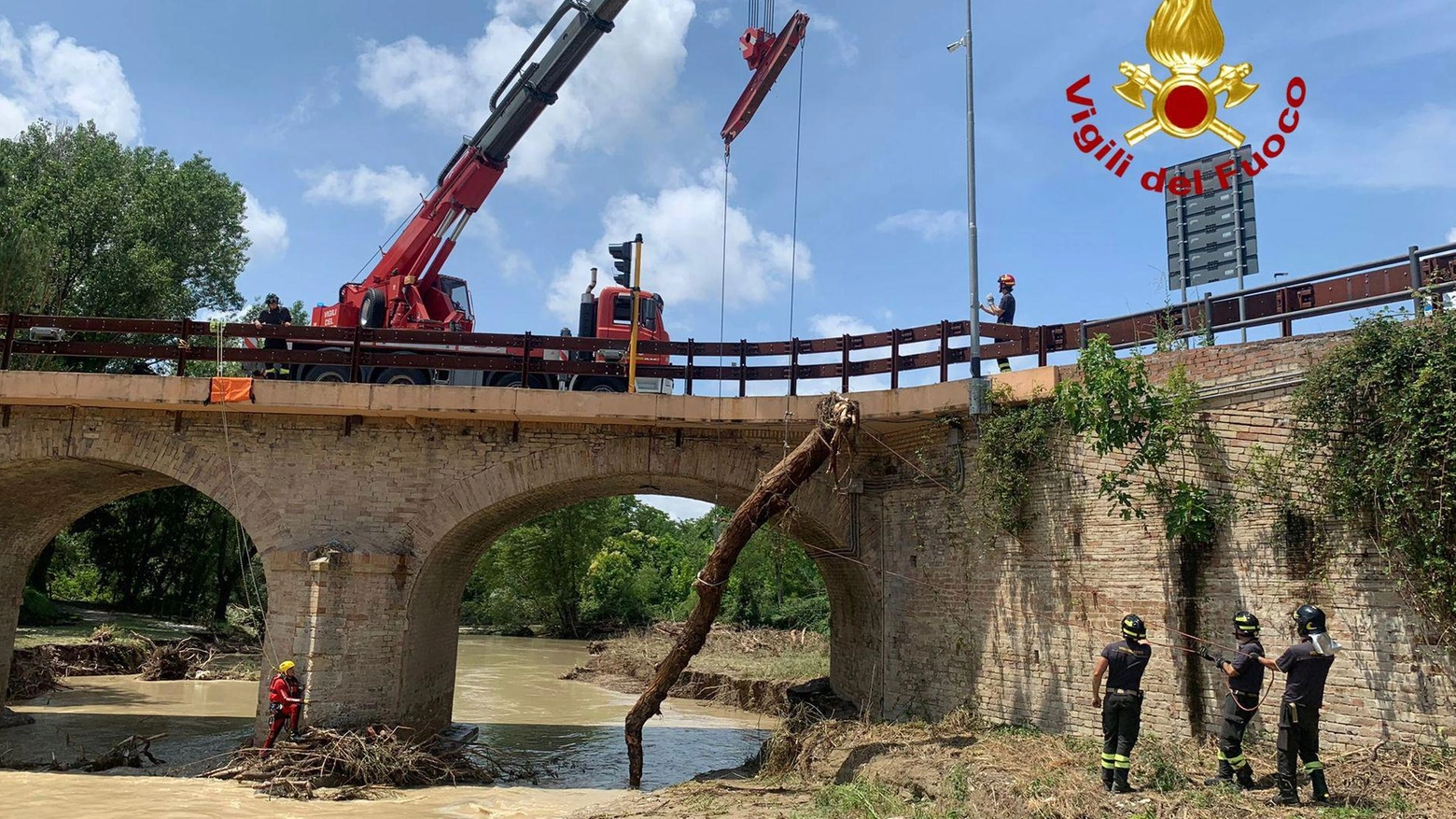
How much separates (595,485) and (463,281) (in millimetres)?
5394

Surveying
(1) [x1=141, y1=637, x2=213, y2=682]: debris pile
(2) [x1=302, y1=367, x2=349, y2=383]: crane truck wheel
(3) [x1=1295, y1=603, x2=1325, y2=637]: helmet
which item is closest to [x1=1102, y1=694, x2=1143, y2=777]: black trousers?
(3) [x1=1295, y1=603, x2=1325, y2=637]: helmet

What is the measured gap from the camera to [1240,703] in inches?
286

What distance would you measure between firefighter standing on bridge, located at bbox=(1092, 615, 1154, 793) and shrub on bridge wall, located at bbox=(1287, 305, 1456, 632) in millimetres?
2050

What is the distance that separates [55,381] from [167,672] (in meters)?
12.6

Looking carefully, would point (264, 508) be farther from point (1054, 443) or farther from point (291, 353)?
point (1054, 443)

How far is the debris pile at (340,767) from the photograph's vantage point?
1049 cm

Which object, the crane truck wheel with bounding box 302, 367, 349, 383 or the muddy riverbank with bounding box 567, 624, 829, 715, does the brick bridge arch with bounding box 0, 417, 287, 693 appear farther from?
the muddy riverbank with bounding box 567, 624, 829, 715

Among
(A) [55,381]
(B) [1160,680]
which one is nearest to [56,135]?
(A) [55,381]

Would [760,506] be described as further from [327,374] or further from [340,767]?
[327,374]

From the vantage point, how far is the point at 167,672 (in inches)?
851

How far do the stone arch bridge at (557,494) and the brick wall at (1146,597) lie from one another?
0.10 feet

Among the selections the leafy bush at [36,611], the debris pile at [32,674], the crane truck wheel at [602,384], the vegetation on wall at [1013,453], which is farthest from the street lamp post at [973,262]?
the leafy bush at [36,611]

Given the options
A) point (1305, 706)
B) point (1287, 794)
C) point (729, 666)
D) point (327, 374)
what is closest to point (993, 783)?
point (1287, 794)

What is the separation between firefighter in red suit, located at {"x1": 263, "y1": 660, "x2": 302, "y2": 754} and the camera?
10820 mm
